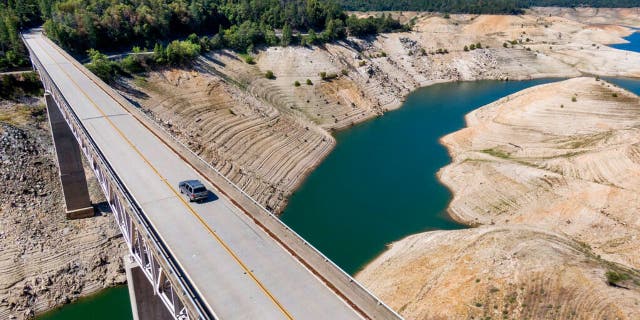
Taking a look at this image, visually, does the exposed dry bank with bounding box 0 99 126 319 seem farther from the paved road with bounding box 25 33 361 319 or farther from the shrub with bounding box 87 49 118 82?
the shrub with bounding box 87 49 118 82

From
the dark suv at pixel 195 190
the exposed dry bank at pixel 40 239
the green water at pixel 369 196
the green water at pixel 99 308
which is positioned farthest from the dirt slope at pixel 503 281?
the exposed dry bank at pixel 40 239

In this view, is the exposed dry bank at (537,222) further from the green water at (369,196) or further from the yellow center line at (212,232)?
the yellow center line at (212,232)

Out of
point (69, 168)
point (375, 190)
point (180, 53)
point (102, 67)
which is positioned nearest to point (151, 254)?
point (69, 168)

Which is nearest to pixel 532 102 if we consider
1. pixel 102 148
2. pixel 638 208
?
pixel 638 208

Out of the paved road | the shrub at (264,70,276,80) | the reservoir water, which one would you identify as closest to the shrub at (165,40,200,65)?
the shrub at (264,70,276,80)

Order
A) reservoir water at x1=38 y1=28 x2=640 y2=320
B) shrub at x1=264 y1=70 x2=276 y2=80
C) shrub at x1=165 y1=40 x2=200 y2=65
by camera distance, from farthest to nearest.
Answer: shrub at x1=264 y1=70 x2=276 y2=80, shrub at x1=165 y1=40 x2=200 y2=65, reservoir water at x1=38 y1=28 x2=640 y2=320

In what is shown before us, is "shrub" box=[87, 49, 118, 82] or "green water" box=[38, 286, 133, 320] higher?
"shrub" box=[87, 49, 118, 82]
